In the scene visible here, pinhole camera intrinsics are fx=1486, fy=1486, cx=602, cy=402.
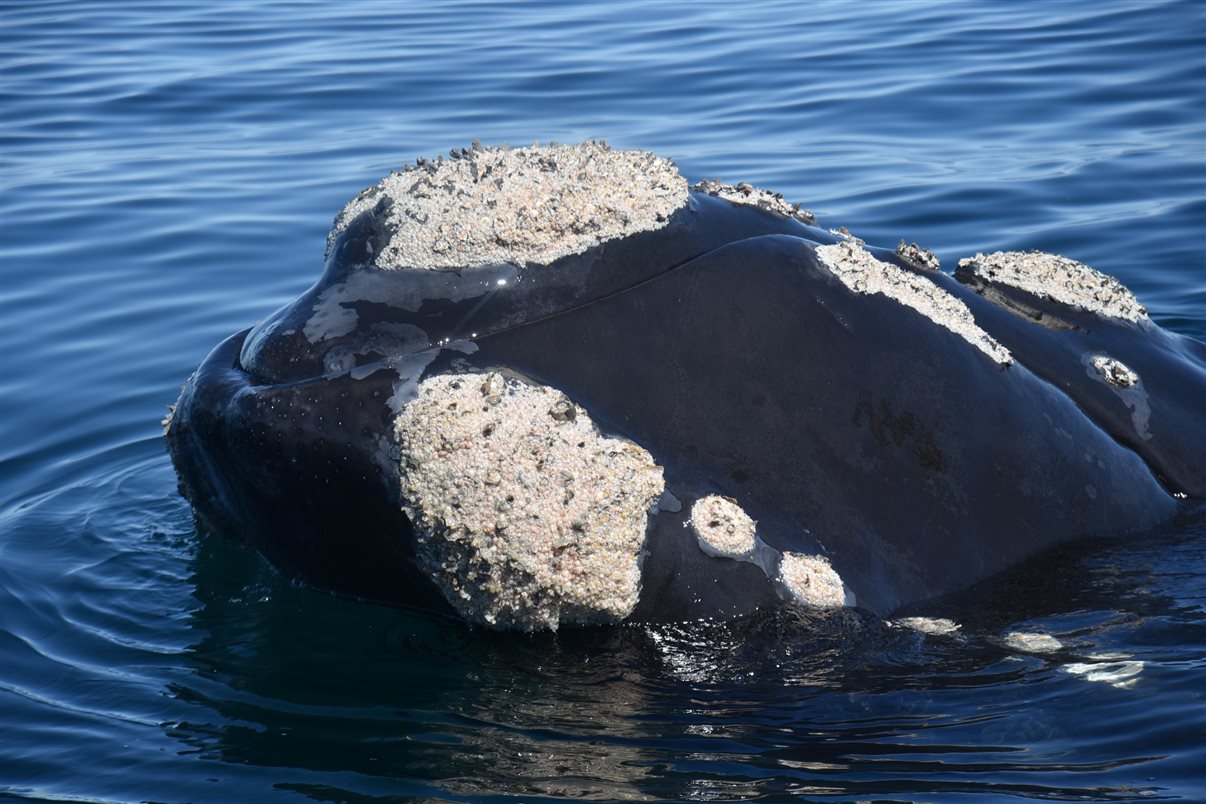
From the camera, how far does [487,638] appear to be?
419 centimetres

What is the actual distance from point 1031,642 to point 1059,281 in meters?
1.43

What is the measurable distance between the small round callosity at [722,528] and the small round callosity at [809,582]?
0.37 feet

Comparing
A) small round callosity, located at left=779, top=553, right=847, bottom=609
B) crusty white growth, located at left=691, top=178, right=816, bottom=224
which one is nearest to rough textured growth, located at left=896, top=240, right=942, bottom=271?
crusty white growth, located at left=691, top=178, right=816, bottom=224

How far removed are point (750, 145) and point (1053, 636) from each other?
876cm

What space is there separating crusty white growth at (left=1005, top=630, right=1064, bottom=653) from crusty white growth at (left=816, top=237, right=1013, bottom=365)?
2.66 feet

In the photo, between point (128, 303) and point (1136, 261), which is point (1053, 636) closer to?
point (1136, 261)

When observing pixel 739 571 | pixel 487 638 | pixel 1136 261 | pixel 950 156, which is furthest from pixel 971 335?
pixel 950 156

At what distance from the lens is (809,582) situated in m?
4.00

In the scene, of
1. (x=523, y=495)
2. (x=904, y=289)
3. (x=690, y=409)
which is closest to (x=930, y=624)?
(x=690, y=409)

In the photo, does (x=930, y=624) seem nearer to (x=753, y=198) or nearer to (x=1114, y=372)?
(x=1114, y=372)

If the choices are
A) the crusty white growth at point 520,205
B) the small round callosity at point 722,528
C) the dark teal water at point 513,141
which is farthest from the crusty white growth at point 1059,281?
the small round callosity at point 722,528

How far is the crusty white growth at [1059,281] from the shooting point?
16.1 feet

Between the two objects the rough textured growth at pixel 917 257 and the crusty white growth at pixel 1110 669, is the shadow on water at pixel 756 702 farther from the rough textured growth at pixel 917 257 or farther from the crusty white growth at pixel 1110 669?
the rough textured growth at pixel 917 257

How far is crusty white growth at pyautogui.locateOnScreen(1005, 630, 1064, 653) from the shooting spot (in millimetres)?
4023
